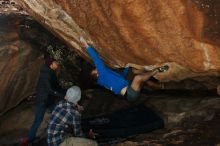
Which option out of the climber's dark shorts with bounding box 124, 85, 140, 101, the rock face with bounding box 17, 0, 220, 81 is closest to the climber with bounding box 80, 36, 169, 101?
the climber's dark shorts with bounding box 124, 85, 140, 101

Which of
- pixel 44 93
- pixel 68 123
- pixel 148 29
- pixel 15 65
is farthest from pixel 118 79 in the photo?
pixel 15 65

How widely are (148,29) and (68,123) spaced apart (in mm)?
2071

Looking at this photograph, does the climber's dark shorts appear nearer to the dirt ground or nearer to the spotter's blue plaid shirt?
the dirt ground

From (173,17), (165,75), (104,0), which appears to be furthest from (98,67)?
(173,17)

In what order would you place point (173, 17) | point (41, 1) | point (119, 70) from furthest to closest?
point (119, 70) < point (41, 1) < point (173, 17)

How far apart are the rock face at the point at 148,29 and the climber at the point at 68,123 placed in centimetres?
145

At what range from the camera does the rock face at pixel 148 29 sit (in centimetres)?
650

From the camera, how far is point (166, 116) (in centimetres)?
827

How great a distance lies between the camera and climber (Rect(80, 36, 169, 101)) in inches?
338

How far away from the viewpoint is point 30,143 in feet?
28.8

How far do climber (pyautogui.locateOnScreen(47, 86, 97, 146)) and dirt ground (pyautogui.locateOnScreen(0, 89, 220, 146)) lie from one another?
97 cm

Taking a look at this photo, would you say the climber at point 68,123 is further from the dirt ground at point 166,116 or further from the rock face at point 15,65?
the rock face at point 15,65

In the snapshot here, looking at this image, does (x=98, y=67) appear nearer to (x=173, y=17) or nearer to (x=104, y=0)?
(x=104, y=0)

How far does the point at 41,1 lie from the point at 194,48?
3.30 metres
